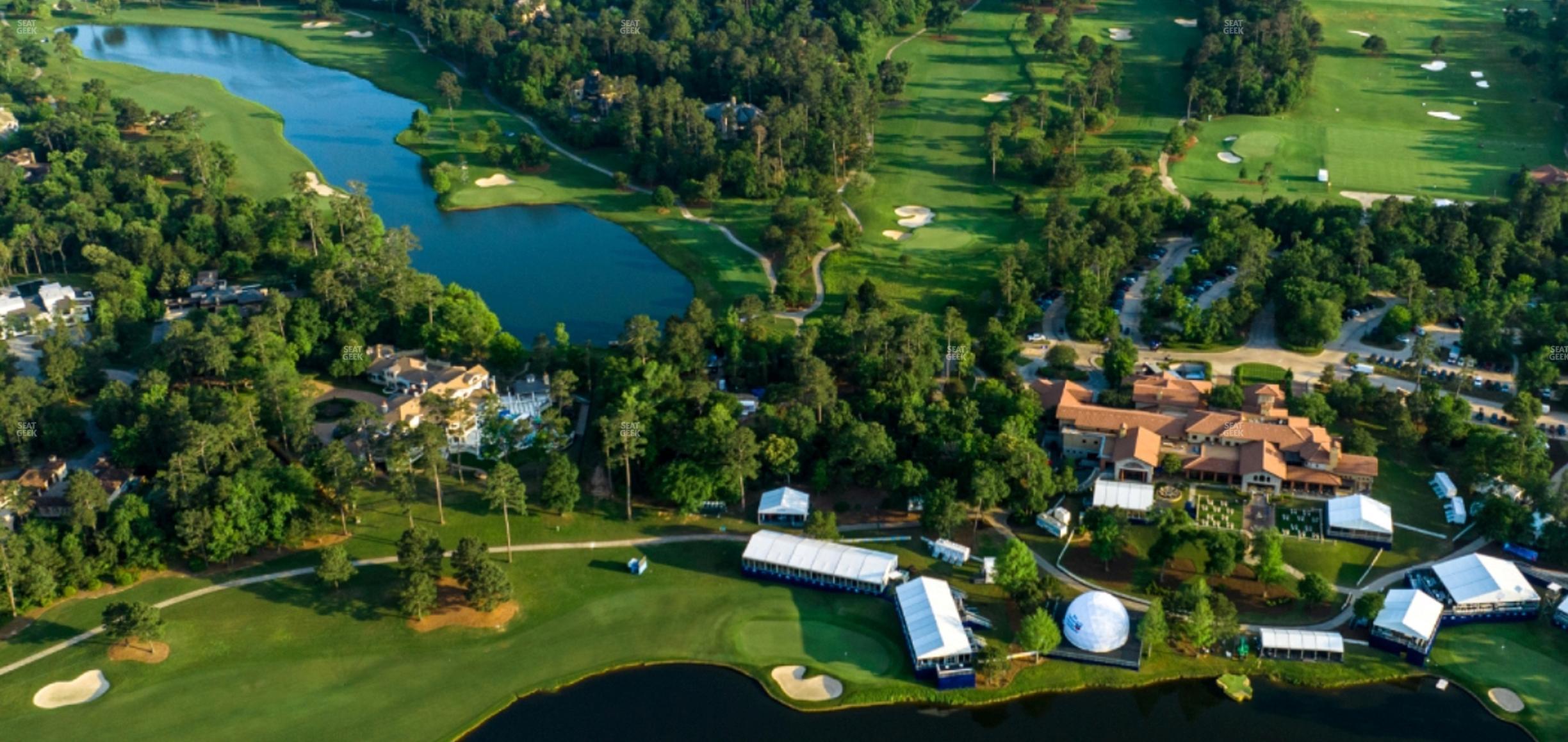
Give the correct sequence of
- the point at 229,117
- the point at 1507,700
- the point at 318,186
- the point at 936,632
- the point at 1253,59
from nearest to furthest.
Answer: the point at 1507,700
the point at 936,632
the point at 318,186
the point at 1253,59
the point at 229,117

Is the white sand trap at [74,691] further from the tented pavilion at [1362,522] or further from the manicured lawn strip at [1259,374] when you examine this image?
the manicured lawn strip at [1259,374]

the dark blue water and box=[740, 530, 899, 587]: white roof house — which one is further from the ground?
the dark blue water

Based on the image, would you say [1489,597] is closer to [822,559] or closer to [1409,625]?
[1409,625]

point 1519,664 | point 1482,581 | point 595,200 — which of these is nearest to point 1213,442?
point 1482,581

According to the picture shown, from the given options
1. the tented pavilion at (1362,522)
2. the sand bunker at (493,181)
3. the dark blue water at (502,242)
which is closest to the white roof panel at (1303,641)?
the tented pavilion at (1362,522)

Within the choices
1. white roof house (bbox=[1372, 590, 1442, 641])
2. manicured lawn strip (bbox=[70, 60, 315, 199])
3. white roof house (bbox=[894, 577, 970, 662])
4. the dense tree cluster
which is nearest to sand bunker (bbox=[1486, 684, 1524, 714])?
white roof house (bbox=[1372, 590, 1442, 641])

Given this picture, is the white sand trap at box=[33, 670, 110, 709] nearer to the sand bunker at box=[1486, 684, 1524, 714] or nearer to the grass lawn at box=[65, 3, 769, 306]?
the sand bunker at box=[1486, 684, 1524, 714]
